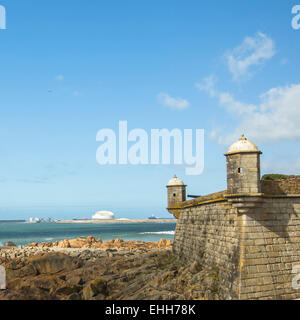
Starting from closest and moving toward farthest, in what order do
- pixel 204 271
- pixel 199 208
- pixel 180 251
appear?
1. pixel 204 271
2. pixel 199 208
3. pixel 180 251

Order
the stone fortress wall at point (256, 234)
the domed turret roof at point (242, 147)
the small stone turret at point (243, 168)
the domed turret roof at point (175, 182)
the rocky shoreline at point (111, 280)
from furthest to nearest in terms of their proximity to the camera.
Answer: the domed turret roof at point (175, 182), the rocky shoreline at point (111, 280), the domed turret roof at point (242, 147), the small stone turret at point (243, 168), the stone fortress wall at point (256, 234)

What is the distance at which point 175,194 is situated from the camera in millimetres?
24797

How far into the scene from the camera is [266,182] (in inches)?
565

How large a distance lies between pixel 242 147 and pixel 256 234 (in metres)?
3.54

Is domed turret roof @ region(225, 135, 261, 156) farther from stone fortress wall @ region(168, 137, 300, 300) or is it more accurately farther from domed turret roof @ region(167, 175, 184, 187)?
domed turret roof @ region(167, 175, 184, 187)

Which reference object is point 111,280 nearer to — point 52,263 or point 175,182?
point 52,263

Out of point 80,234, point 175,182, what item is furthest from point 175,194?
Result: point 80,234

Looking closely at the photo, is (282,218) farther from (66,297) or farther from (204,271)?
(66,297)

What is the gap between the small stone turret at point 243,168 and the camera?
13672mm

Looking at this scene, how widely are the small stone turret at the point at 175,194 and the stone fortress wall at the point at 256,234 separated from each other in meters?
9.31

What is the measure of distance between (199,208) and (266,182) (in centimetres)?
591

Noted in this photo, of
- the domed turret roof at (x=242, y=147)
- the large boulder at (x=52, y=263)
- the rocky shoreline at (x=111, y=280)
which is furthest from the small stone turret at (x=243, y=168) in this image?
the large boulder at (x=52, y=263)

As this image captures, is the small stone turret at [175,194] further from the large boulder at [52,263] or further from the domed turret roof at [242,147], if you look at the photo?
the domed turret roof at [242,147]
